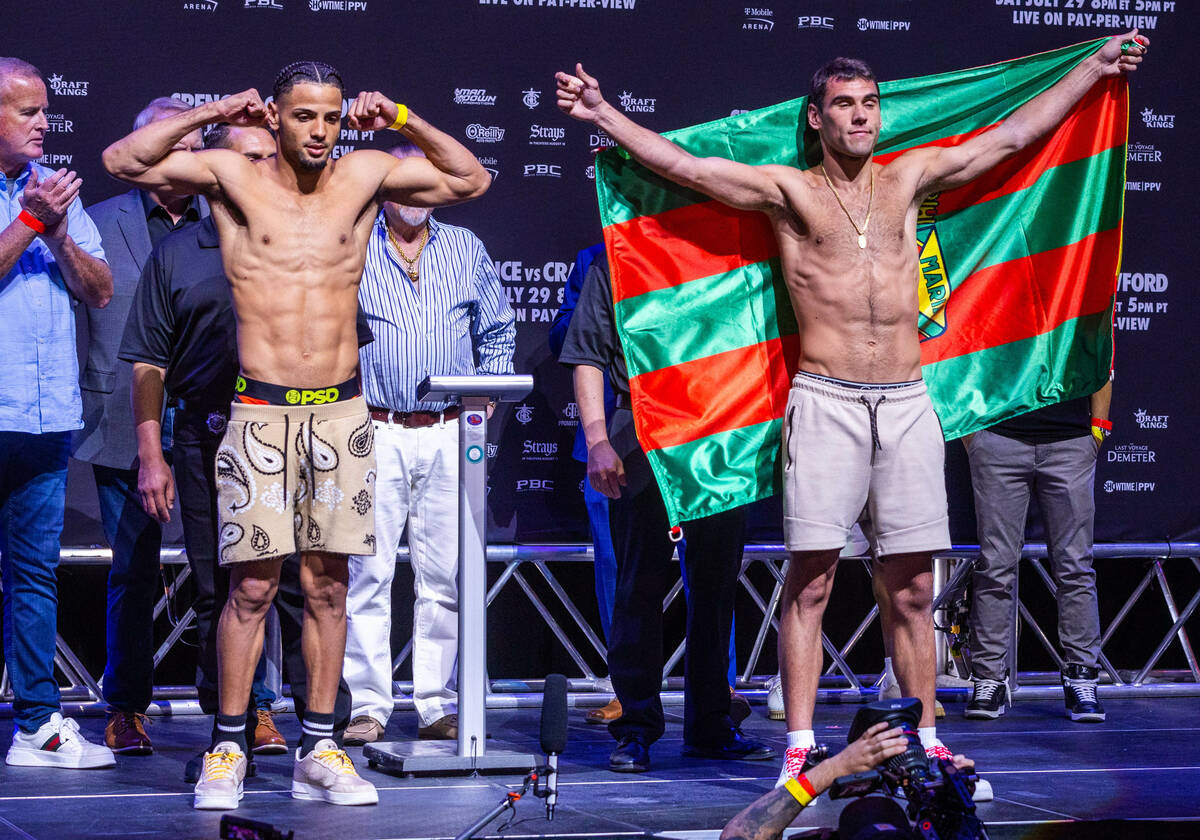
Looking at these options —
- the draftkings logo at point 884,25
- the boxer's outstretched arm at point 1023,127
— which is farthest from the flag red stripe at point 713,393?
the draftkings logo at point 884,25

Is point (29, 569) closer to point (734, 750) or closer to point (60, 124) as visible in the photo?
point (60, 124)

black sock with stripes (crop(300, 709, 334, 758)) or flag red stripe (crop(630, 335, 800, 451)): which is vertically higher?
flag red stripe (crop(630, 335, 800, 451))

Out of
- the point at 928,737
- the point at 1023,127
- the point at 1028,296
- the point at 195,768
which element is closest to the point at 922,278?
the point at 1028,296

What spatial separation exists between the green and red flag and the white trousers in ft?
3.07

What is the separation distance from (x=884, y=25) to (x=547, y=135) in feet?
4.91

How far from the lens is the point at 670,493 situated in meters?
4.27

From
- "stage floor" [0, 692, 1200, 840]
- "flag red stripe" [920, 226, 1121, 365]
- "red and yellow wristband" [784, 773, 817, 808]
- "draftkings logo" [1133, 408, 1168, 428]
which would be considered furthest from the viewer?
"draftkings logo" [1133, 408, 1168, 428]

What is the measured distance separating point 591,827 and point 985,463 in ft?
8.91

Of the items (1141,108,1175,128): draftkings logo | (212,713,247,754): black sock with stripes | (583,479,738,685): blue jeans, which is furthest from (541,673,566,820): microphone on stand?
(1141,108,1175,128): draftkings logo

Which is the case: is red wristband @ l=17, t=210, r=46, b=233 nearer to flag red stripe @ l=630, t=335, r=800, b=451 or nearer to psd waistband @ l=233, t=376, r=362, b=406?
psd waistband @ l=233, t=376, r=362, b=406

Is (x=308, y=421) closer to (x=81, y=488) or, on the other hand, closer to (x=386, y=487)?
(x=386, y=487)

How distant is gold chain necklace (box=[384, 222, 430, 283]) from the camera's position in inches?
197

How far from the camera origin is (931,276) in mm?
4559

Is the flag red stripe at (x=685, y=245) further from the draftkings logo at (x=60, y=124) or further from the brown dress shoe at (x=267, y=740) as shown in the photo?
the draftkings logo at (x=60, y=124)
